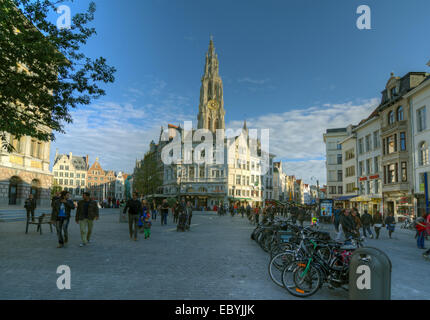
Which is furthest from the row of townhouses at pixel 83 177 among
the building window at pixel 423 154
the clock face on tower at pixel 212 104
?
the building window at pixel 423 154

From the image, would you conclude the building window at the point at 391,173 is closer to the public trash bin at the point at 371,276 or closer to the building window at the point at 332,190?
the building window at the point at 332,190

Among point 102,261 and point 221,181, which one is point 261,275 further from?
point 221,181

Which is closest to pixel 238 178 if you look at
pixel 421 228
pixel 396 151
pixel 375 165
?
pixel 375 165

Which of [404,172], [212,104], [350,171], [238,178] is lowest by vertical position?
[404,172]

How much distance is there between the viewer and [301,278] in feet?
18.8

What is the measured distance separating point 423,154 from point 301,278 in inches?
1079

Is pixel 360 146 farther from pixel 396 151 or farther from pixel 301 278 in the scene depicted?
pixel 301 278

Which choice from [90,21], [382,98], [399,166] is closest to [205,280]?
[90,21]

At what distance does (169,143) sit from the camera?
2852 inches

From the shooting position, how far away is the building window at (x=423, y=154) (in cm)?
2652

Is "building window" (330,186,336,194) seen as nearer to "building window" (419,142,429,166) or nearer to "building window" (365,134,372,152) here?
"building window" (365,134,372,152)

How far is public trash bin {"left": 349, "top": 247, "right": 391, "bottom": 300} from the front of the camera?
15.6 feet

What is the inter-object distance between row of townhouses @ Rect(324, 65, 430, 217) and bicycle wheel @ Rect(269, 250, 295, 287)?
21.8 meters

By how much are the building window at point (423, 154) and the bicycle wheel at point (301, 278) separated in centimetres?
2658
